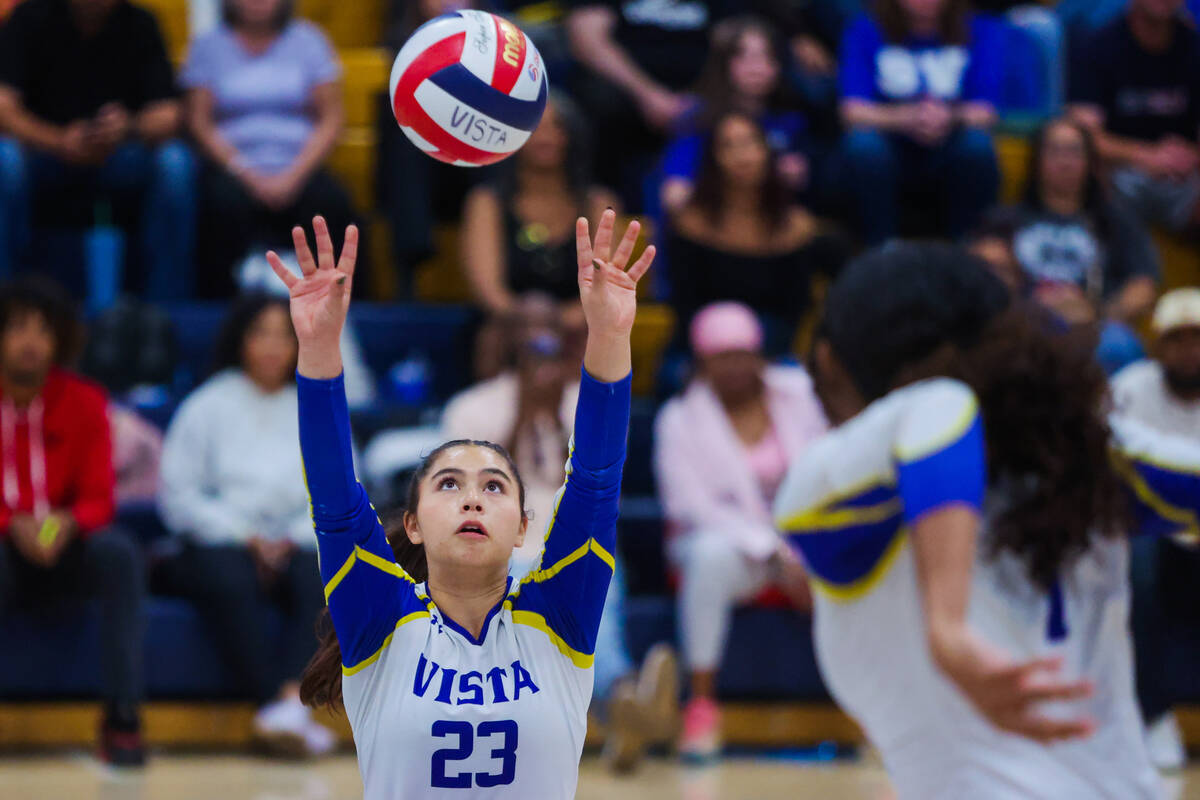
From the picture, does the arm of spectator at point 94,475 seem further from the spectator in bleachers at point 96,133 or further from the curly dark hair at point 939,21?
the curly dark hair at point 939,21

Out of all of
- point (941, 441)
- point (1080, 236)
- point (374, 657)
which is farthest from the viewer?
point (1080, 236)

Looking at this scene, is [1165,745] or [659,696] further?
[1165,745]

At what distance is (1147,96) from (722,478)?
3.73 meters

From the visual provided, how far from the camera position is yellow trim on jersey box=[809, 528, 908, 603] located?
2.16 metres

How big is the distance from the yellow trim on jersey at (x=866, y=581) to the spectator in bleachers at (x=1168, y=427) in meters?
3.75

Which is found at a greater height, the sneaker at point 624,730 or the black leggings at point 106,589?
the black leggings at point 106,589

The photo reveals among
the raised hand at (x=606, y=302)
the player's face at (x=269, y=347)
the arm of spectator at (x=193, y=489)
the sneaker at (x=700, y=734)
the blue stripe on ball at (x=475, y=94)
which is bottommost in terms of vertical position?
the sneaker at (x=700, y=734)

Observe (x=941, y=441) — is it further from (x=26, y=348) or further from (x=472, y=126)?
(x=26, y=348)

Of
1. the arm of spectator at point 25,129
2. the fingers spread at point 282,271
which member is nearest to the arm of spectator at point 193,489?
the arm of spectator at point 25,129

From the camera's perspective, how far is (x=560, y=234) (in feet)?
22.3

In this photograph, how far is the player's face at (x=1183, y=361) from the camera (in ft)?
19.5

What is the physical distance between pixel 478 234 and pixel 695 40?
189 centimetres

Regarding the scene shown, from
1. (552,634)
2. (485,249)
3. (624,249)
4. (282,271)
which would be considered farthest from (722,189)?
(282,271)

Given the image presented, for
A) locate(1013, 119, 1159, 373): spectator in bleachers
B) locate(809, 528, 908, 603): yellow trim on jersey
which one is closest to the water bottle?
locate(1013, 119, 1159, 373): spectator in bleachers
